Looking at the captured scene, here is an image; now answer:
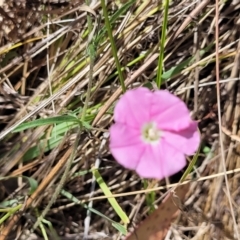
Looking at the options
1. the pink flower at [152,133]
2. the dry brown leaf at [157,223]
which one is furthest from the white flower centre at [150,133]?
the dry brown leaf at [157,223]

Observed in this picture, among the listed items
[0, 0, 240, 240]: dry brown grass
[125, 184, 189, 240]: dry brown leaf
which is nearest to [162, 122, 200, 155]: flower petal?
[125, 184, 189, 240]: dry brown leaf

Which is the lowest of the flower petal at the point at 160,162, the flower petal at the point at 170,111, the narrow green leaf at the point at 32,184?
the narrow green leaf at the point at 32,184

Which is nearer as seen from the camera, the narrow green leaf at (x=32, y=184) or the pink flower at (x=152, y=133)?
the pink flower at (x=152, y=133)

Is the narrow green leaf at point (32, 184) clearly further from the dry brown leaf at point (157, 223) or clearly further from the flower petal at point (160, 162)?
the flower petal at point (160, 162)

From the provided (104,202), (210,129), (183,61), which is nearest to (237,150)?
(210,129)

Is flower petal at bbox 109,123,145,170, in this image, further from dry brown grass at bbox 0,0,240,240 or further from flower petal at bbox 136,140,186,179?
dry brown grass at bbox 0,0,240,240

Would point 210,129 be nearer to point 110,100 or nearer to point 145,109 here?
point 110,100

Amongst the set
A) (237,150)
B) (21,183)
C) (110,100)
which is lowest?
(237,150)
